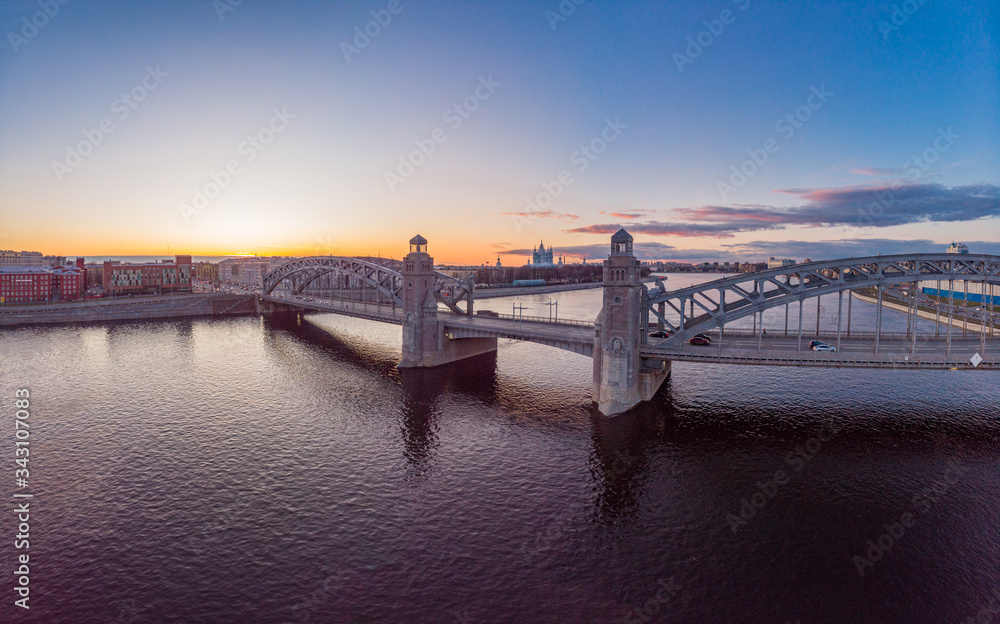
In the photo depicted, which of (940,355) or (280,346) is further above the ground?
(940,355)

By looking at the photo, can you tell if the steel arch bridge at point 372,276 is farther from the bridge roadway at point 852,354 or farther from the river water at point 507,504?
the bridge roadway at point 852,354

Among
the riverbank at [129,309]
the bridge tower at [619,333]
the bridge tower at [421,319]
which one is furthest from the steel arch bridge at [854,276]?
the riverbank at [129,309]

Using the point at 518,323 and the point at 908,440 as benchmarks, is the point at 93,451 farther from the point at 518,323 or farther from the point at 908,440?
the point at 908,440

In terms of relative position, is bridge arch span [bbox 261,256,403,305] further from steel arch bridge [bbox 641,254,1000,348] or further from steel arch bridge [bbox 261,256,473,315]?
steel arch bridge [bbox 641,254,1000,348]

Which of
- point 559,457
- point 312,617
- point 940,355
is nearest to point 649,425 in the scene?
point 559,457

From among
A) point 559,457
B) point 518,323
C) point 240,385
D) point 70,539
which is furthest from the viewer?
point 518,323

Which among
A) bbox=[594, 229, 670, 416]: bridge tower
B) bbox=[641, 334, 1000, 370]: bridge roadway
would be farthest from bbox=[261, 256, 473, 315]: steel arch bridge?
bbox=[641, 334, 1000, 370]: bridge roadway

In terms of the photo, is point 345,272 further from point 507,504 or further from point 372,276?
point 507,504
